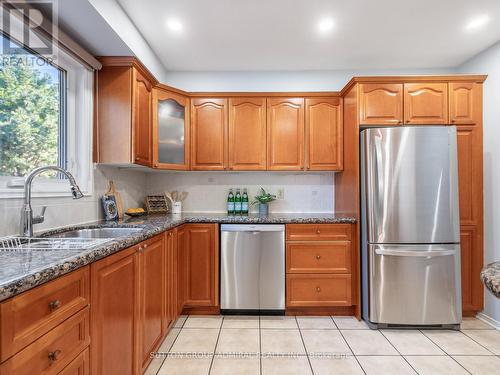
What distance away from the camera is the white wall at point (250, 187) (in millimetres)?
3256

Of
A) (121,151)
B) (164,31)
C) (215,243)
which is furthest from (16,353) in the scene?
(164,31)

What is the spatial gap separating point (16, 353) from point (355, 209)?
8.00 ft

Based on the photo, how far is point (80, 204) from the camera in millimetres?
2068

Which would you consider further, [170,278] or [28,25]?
[170,278]

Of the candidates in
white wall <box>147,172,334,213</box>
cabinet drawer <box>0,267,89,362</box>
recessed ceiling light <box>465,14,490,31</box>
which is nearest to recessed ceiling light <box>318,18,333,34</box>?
recessed ceiling light <box>465,14,490,31</box>

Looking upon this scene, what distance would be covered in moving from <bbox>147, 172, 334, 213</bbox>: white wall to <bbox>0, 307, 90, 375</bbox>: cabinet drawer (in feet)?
7.23

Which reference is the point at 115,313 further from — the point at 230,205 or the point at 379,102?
the point at 379,102

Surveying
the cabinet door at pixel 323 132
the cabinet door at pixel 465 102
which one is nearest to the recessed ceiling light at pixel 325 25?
the cabinet door at pixel 323 132

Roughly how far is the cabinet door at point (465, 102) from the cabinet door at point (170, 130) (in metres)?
2.58

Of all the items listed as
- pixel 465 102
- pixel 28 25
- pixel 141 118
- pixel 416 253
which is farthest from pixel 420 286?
pixel 28 25

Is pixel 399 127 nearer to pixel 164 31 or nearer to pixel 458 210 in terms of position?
pixel 458 210

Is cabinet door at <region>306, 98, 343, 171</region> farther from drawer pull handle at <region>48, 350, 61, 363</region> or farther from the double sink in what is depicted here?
drawer pull handle at <region>48, 350, 61, 363</region>

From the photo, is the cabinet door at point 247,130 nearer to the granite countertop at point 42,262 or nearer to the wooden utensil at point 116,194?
the wooden utensil at point 116,194

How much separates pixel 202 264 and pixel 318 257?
1087mm
